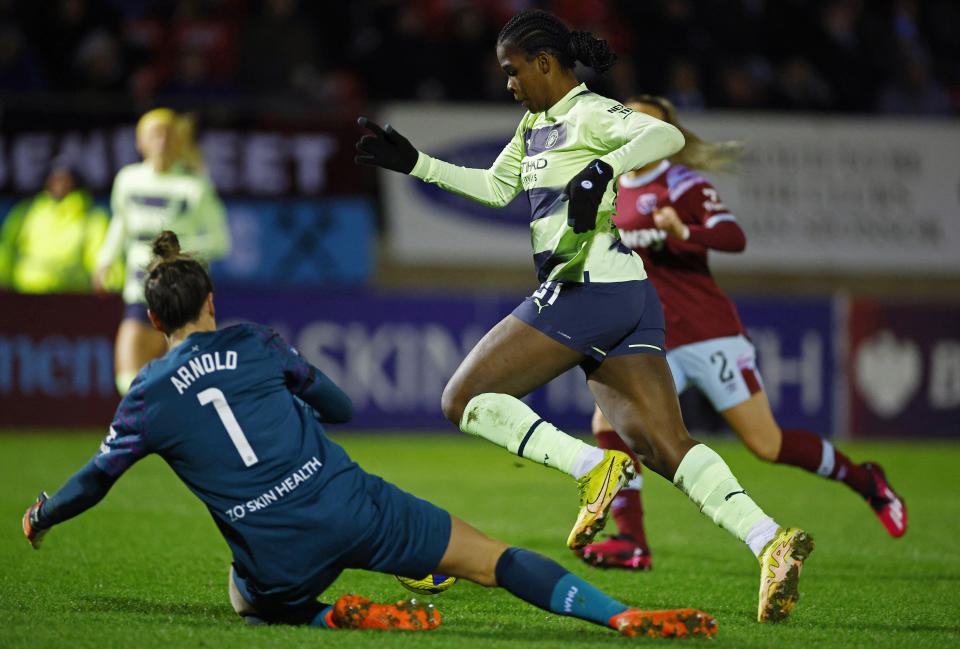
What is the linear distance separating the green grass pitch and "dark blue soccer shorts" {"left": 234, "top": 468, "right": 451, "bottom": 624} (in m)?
0.20

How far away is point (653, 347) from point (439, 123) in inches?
339

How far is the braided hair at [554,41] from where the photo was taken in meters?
4.61

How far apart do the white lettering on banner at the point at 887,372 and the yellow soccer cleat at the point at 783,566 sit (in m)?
8.18

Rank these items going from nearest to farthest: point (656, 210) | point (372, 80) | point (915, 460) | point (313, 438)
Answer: point (313, 438) < point (656, 210) < point (915, 460) < point (372, 80)

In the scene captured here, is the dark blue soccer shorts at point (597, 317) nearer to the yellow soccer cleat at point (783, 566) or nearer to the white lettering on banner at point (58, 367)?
the yellow soccer cleat at point (783, 566)

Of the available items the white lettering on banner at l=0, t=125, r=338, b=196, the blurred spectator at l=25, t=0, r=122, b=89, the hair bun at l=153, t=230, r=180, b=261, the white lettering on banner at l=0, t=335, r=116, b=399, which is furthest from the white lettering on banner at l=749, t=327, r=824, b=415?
the hair bun at l=153, t=230, r=180, b=261

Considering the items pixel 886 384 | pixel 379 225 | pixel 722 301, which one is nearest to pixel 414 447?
pixel 379 225

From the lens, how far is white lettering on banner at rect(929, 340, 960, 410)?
1209 centimetres

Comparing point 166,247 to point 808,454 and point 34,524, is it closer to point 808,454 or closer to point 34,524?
point 34,524

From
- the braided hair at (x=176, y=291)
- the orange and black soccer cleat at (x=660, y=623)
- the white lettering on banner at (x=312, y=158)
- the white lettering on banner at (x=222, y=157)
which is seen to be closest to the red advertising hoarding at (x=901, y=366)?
the white lettering on banner at (x=312, y=158)

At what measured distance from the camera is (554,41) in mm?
4629

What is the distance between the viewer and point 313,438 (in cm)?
393

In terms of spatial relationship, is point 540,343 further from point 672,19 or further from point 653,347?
point 672,19

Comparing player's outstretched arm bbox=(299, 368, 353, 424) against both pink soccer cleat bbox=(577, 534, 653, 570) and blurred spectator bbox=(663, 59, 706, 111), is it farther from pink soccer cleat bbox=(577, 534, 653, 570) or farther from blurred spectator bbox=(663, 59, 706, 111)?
blurred spectator bbox=(663, 59, 706, 111)
